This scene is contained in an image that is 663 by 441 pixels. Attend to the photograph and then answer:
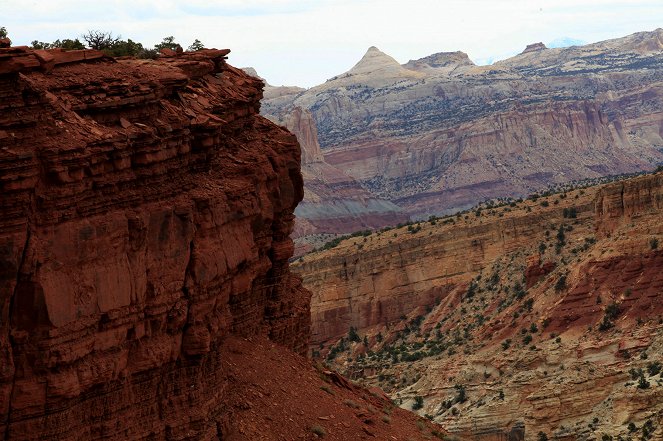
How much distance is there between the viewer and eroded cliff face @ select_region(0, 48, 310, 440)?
2781cm

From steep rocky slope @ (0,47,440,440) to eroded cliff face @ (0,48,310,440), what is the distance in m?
0.04

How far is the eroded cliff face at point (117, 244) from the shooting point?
27812mm

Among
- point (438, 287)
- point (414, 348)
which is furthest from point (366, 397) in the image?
point (438, 287)

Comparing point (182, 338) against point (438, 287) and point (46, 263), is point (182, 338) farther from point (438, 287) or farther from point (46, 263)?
point (438, 287)

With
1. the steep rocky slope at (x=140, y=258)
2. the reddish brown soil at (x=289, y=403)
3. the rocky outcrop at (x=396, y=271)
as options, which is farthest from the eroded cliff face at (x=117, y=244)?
the rocky outcrop at (x=396, y=271)

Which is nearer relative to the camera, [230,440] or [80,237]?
[80,237]

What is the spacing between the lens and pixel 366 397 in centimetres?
4438

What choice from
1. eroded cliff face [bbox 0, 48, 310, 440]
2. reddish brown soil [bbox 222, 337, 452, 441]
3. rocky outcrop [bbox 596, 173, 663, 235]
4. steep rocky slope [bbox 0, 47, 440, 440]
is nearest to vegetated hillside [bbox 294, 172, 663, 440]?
rocky outcrop [bbox 596, 173, 663, 235]

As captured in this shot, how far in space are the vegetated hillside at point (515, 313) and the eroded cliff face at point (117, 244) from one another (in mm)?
32787

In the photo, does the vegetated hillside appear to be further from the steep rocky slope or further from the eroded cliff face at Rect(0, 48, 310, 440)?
the eroded cliff face at Rect(0, 48, 310, 440)

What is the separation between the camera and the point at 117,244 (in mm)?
29672

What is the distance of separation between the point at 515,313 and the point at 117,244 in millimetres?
67461

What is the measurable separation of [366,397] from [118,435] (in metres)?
14.9

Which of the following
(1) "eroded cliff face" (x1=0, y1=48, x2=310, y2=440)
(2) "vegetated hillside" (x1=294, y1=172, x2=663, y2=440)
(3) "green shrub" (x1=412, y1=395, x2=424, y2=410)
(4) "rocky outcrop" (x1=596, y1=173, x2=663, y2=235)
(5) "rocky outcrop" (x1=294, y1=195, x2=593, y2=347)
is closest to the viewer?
(1) "eroded cliff face" (x1=0, y1=48, x2=310, y2=440)
